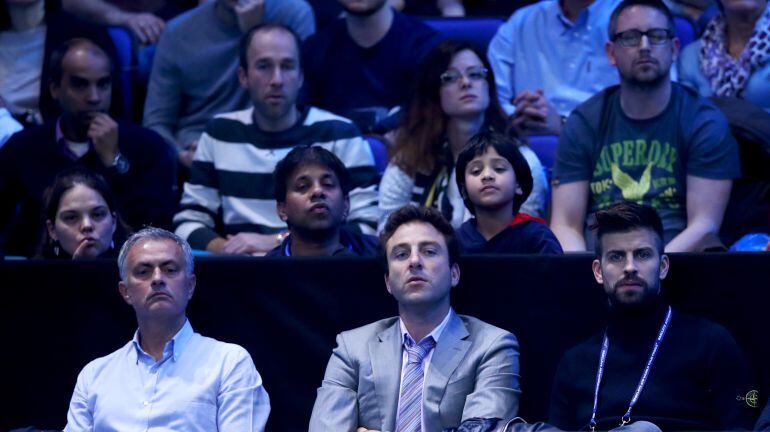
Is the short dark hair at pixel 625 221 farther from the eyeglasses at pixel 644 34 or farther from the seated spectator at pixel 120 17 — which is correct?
the seated spectator at pixel 120 17

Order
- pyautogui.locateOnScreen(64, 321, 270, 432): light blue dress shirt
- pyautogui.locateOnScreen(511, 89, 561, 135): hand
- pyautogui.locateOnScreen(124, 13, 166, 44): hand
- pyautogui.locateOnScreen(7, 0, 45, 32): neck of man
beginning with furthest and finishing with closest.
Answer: pyautogui.locateOnScreen(124, 13, 166, 44): hand
pyautogui.locateOnScreen(7, 0, 45, 32): neck of man
pyautogui.locateOnScreen(511, 89, 561, 135): hand
pyautogui.locateOnScreen(64, 321, 270, 432): light blue dress shirt

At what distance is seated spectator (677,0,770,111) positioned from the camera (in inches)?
217

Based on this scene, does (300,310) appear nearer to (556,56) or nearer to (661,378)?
(661,378)

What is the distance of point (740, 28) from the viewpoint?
221 inches

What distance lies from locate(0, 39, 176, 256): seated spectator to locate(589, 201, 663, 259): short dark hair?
1975 mm

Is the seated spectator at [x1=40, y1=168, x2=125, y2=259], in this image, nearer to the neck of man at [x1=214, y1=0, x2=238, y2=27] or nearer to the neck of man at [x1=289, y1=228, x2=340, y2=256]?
the neck of man at [x1=289, y1=228, x2=340, y2=256]

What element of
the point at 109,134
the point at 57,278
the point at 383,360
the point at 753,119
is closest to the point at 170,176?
the point at 109,134

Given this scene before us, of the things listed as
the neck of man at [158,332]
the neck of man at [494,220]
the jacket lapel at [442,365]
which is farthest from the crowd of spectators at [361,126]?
the neck of man at [158,332]

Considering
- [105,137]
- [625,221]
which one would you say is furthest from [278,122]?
[625,221]

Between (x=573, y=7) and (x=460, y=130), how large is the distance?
42.4 inches

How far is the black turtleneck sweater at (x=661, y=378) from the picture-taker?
12.9 ft

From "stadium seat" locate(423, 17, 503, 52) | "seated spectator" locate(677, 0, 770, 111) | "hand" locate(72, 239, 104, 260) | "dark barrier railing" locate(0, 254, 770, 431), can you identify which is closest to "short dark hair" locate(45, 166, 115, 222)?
"hand" locate(72, 239, 104, 260)

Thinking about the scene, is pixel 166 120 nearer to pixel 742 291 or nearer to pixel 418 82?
pixel 418 82

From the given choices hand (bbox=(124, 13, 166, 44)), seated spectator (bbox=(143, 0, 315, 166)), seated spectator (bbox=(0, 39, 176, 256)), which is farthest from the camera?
hand (bbox=(124, 13, 166, 44))
